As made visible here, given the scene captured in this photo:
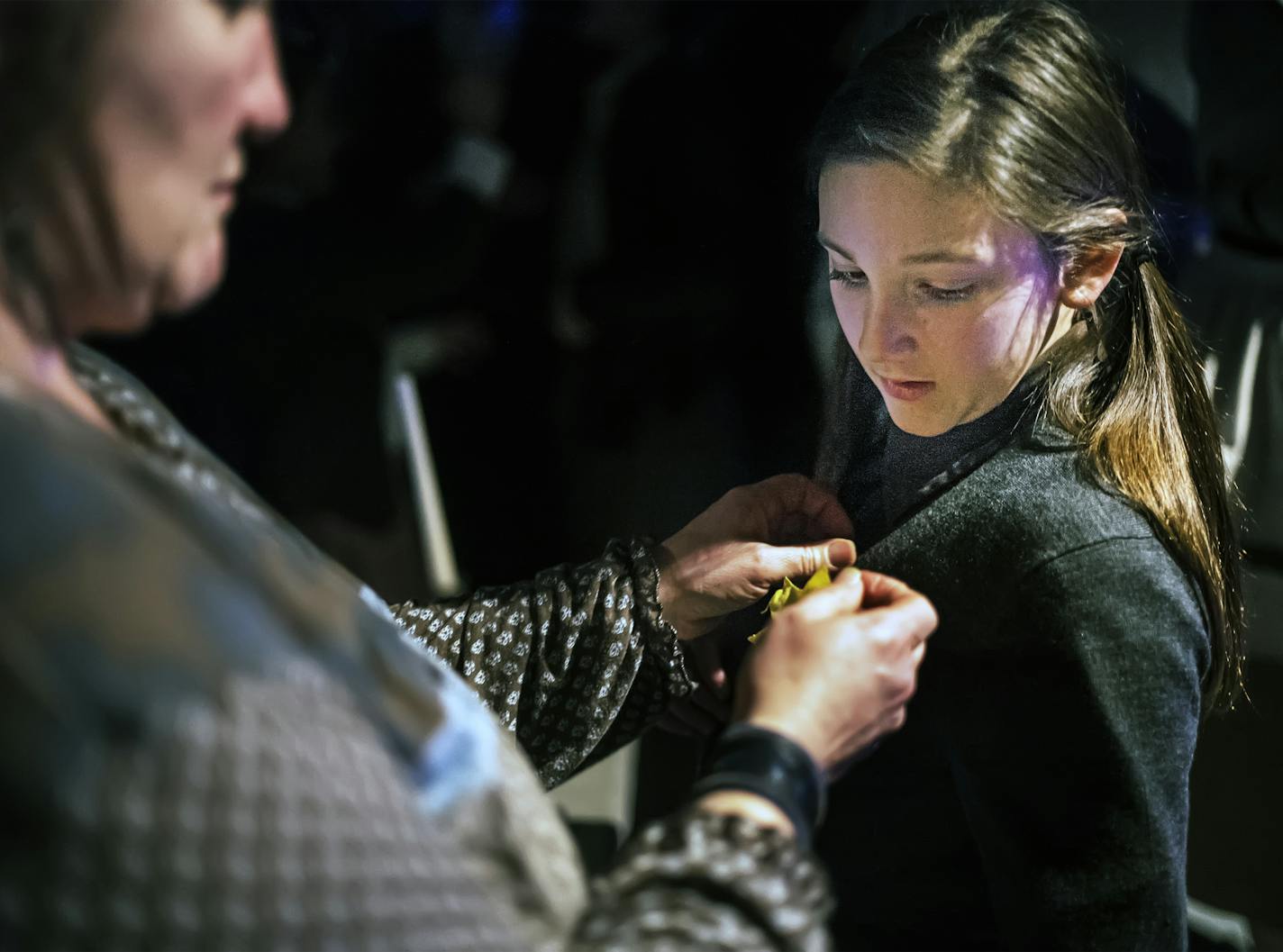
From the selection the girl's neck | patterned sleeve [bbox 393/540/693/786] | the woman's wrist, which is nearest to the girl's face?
patterned sleeve [bbox 393/540/693/786]

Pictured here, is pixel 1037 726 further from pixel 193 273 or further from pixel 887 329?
pixel 193 273

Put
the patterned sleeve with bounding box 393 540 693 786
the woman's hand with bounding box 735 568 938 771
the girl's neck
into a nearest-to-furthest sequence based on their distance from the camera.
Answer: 1. the girl's neck
2. the woman's hand with bounding box 735 568 938 771
3. the patterned sleeve with bounding box 393 540 693 786

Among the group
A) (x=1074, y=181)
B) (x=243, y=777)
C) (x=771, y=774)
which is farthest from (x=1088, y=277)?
(x=243, y=777)

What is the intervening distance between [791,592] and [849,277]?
24 centimetres

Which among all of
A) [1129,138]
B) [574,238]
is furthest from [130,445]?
[1129,138]

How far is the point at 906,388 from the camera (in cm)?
92

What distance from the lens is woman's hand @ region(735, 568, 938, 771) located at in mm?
737

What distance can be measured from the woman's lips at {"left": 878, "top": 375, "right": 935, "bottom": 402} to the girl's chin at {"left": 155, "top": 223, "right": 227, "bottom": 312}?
0.47 meters

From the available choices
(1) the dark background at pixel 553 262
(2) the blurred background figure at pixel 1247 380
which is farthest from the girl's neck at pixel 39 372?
(2) the blurred background figure at pixel 1247 380

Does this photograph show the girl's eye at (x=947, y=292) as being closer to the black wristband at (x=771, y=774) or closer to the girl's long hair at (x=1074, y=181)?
the girl's long hair at (x=1074, y=181)

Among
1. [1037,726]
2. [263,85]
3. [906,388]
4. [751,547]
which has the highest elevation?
[263,85]

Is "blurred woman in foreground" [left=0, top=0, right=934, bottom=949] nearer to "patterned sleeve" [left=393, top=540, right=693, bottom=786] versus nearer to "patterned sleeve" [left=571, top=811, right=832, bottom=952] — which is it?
"patterned sleeve" [left=571, top=811, right=832, bottom=952]

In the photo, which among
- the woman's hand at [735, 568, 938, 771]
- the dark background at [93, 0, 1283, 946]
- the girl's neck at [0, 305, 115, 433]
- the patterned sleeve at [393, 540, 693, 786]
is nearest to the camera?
the girl's neck at [0, 305, 115, 433]

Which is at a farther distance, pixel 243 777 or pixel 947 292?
pixel 947 292
